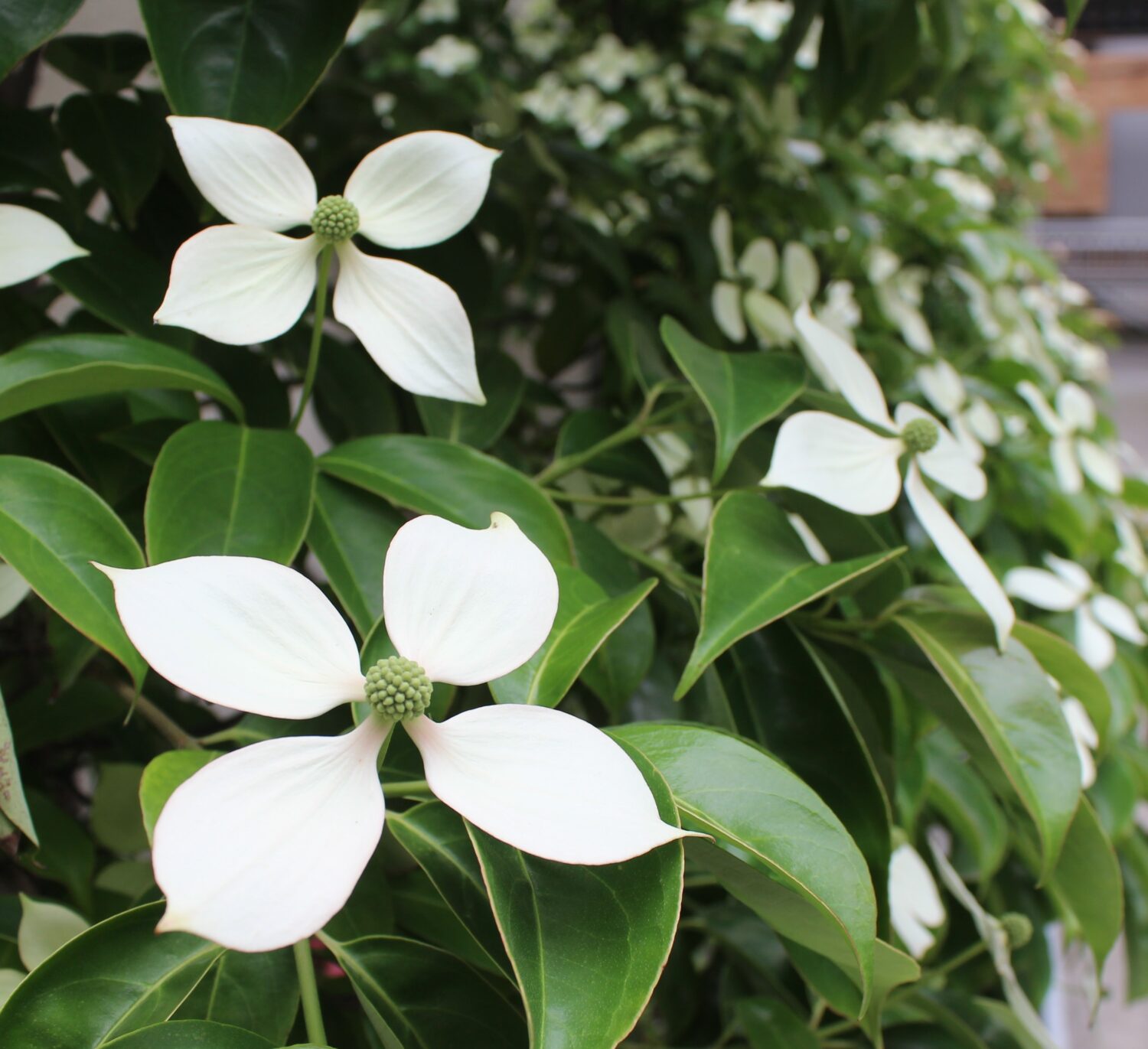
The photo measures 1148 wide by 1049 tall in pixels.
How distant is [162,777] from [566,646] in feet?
0.34

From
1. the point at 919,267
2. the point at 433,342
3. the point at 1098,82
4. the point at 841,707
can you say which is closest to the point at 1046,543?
the point at 919,267

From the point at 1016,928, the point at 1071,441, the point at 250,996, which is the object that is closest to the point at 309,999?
the point at 250,996

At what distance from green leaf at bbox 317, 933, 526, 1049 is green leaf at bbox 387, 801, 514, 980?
18mm

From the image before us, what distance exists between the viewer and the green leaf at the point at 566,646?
249 millimetres

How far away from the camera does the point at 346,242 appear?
299mm

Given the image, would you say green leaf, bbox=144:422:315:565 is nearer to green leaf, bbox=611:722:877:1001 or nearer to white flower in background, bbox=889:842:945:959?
green leaf, bbox=611:722:877:1001

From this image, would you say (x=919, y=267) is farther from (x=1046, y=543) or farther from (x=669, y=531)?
(x=669, y=531)

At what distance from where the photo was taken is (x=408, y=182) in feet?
1.01

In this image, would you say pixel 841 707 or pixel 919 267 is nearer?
pixel 841 707

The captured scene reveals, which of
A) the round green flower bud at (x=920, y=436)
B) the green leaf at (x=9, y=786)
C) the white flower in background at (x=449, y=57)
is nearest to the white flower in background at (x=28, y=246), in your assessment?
the green leaf at (x=9, y=786)

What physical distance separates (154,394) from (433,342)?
0.38 feet

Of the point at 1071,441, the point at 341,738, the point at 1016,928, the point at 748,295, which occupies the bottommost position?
the point at 1016,928

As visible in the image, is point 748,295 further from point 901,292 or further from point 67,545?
point 67,545

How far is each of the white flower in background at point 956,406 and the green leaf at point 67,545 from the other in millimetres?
490
